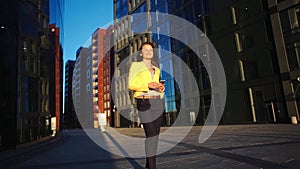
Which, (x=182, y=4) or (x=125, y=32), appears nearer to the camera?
(x=182, y=4)

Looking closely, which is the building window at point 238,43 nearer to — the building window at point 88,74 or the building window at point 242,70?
the building window at point 242,70

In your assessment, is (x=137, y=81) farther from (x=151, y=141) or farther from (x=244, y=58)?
(x=244, y=58)

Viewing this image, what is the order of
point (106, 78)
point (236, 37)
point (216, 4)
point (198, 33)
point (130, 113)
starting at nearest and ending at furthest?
1. point (236, 37)
2. point (216, 4)
3. point (198, 33)
4. point (130, 113)
5. point (106, 78)

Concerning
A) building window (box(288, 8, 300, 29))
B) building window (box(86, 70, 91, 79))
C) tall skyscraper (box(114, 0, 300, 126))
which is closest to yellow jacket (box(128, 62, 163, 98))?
tall skyscraper (box(114, 0, 300, 126))

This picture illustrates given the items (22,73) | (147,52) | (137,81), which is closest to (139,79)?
(137,81)

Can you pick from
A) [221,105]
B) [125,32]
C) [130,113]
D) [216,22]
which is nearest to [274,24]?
[216,22]

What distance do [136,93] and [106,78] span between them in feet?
273

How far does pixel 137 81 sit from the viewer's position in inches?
115

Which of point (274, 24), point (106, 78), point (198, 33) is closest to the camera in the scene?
point (274, 24)

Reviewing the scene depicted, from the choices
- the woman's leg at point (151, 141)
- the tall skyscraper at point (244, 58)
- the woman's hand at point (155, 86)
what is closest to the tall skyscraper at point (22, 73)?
the woman's leg at point (151, 141)

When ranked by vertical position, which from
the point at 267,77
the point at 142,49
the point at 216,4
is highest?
the point at 216,4

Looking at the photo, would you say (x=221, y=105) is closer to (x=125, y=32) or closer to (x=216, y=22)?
(x=216, y=22)

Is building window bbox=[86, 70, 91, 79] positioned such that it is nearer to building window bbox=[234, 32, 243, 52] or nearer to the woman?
building window bbox=[234, 32, 243, 52]

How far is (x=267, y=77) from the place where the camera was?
885 inches
